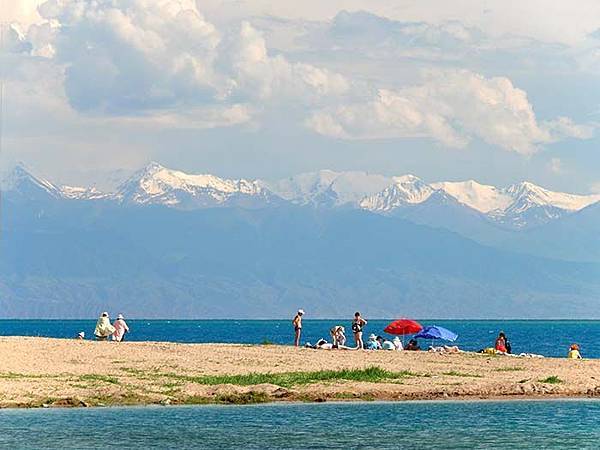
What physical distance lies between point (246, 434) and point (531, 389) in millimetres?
14802

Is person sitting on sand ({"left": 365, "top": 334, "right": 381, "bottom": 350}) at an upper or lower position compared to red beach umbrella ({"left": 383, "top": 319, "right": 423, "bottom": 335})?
lower

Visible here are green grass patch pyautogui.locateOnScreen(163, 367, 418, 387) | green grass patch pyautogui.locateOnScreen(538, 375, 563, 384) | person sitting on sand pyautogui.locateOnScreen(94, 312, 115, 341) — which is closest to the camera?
green grass patch pyautogui.locateOnScreen(163, 367, 418, 387)

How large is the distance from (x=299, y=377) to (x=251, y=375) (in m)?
1.83

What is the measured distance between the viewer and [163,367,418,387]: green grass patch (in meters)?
50.0

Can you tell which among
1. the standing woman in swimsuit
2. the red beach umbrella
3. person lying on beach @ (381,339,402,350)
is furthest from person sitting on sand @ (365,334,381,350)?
the red beach umbrella

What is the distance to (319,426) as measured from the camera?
41438 millimetres

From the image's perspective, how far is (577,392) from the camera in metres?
Result: 50.9

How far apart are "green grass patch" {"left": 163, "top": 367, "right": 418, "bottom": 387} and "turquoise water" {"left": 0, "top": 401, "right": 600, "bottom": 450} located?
329 centimetres

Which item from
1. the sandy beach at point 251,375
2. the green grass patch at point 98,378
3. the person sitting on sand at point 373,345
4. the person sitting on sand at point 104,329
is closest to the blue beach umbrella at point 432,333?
the person sitting on sand at point 373,345

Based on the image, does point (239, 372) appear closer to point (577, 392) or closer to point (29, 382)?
point (29, 382)

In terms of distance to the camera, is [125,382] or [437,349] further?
[437,349]

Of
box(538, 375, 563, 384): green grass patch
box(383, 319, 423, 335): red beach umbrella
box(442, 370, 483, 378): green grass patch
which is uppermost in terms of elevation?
box(383, 319, 423, 335): red beach umbrella

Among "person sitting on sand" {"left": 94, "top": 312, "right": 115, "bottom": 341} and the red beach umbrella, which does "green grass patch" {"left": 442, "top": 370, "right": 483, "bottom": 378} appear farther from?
"person sitting on sand" {"left": 94, "top": 312, "right": 115, "bottom": 341}

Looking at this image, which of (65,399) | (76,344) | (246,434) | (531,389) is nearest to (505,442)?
(246,434)
